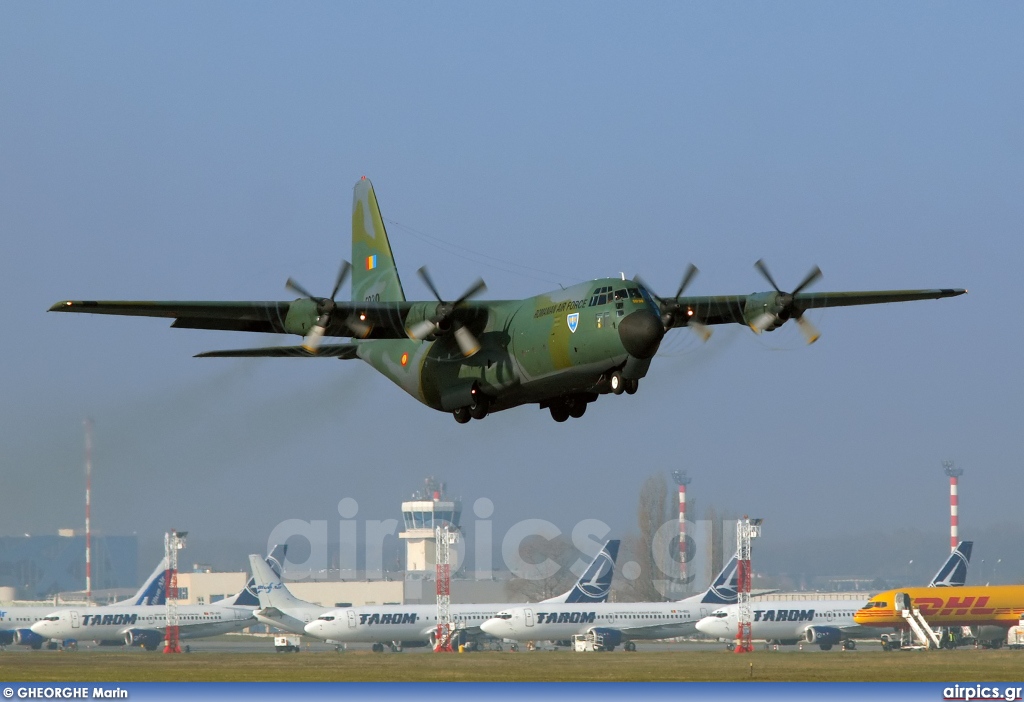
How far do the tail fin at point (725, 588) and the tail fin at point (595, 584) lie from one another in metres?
7.23

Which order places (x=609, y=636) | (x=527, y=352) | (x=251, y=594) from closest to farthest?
(x=527, y=352) < (x=609, y=636) < (x=251, y=594)

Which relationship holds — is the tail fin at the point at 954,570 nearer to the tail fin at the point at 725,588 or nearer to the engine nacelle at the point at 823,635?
the engine nacelle at the point at 823,635

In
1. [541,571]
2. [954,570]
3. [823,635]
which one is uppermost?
[954,570]

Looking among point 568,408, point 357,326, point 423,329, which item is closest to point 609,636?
point 568,408

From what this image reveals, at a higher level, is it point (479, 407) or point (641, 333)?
point (641, 333)

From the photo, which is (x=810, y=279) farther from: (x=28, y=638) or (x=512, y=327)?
(x=28, y=638)

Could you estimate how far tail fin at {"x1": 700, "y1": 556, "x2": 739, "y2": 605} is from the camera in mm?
91812

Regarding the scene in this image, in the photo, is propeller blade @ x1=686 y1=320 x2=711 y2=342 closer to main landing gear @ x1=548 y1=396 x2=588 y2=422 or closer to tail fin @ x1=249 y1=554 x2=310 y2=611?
main landing gear @ x1=548 y1=396 x2=588 y2=422

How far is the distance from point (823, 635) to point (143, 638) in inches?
1794

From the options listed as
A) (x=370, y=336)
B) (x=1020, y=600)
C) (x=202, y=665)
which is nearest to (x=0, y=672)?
(x=202, y=665)

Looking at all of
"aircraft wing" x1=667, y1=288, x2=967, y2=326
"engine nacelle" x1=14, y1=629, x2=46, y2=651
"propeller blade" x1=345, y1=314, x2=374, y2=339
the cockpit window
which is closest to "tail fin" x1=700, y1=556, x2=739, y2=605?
"engine nacelle" x1=14, y1=629, x2=46, y2=651

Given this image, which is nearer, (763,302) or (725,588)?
(763,302)

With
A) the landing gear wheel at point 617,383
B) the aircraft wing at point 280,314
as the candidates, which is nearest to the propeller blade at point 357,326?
the aircraft wing at point 280,314

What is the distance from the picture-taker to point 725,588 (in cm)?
9250
